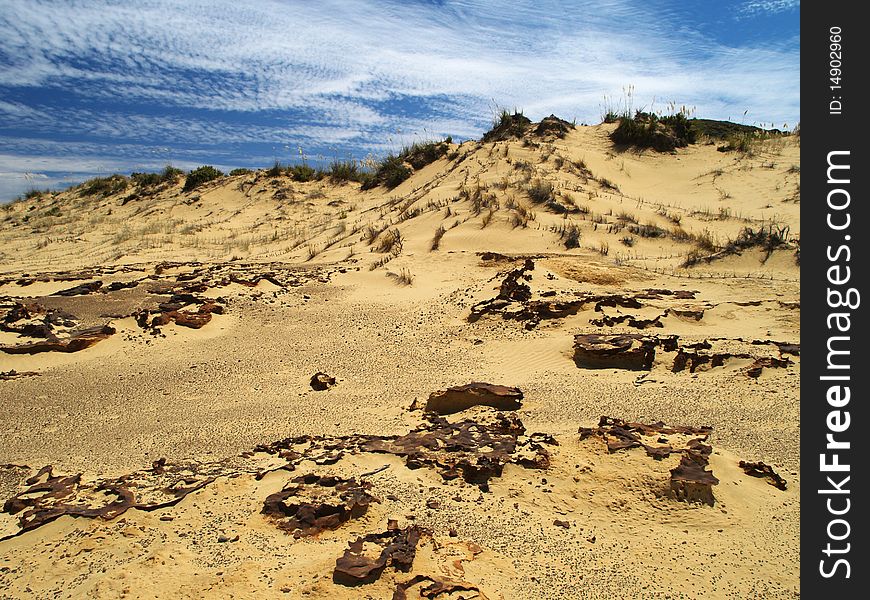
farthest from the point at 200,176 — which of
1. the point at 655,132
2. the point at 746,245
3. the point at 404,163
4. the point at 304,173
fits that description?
the point at 746,245

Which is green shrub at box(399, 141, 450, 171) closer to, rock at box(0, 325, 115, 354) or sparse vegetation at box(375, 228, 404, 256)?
sparse vegetation at box(375, 228, 404, 256)

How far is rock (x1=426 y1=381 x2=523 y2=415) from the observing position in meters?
4.70

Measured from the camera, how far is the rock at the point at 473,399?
470 centimetres

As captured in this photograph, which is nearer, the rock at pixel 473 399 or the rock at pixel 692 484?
the rock at pixel 692 484

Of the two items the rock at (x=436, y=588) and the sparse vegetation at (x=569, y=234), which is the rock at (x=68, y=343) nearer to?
the rock at (x=436, y=588)

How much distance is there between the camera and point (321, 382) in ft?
18.2

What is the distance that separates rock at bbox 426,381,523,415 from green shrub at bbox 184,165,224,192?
22538mm

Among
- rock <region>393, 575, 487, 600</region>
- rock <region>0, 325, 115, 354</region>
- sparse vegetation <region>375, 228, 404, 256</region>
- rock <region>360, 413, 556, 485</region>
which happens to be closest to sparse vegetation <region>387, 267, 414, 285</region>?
sparse vegetation <region>375, 228, 404, 256</region>

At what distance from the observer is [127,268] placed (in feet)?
39.5

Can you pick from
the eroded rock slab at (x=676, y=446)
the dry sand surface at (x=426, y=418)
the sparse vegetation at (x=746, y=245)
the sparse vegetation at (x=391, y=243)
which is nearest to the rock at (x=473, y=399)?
the dry sand surface at (x=426, y=418)

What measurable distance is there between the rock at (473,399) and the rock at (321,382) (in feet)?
4.10

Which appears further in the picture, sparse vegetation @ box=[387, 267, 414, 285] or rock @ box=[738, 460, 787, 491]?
sparse vegetation @ box=[387, 267, 414, 285]

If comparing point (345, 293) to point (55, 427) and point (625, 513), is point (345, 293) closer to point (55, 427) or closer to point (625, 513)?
point (55, 427)

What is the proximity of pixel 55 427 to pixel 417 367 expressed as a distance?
3.24 meters
